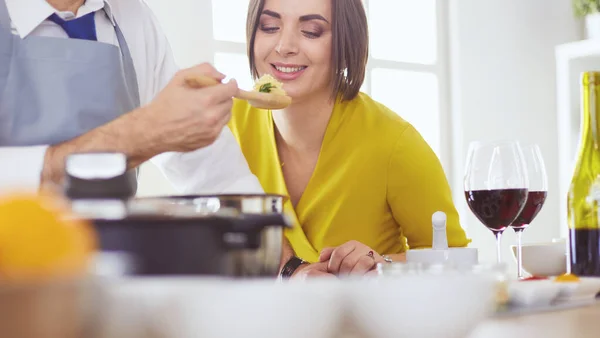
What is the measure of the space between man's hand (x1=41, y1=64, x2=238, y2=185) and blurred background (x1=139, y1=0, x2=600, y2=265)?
→ 10.1 ft

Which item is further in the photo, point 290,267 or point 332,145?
point 332,145

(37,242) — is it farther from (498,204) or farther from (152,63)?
(152,63)

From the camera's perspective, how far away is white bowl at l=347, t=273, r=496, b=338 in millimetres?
470

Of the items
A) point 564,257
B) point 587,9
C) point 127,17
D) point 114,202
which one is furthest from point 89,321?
point 587,9

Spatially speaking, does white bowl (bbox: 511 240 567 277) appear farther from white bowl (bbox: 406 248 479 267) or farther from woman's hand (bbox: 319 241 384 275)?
white bowl (bbox: 406 248 479 267)

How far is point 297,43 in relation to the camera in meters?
2.04

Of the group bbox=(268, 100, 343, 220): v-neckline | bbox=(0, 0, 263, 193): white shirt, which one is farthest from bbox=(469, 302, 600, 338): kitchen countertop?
bbox=(268, 100, 343, 220): v-neckline

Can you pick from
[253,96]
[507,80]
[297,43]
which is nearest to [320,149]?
[297,43]

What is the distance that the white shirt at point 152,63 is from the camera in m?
1.50

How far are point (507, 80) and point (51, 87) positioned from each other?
148 inches

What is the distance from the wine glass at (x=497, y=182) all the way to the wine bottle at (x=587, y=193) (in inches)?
3.8

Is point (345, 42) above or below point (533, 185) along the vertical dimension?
above

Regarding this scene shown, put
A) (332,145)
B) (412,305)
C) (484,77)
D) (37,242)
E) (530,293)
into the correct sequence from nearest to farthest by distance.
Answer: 1. (37,242)
2. (412,305)
3. (530,293)
4. (332,145)
5. (484,77)

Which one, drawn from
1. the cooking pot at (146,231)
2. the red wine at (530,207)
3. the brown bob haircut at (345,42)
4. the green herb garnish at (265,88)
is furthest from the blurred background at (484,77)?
the cooking pot at (146,231)
